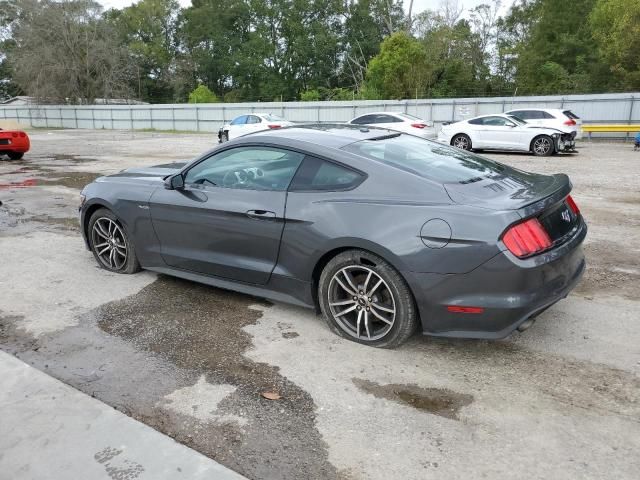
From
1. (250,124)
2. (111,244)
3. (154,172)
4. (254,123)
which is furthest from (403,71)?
(111,244)

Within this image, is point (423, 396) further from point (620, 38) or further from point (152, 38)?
point (152, 38)

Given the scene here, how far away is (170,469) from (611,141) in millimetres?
25148

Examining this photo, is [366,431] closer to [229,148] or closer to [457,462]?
[457,462]

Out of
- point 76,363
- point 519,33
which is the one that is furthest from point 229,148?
point 519,33

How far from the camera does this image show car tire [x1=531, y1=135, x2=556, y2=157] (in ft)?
55.6

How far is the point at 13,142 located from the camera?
1709cm

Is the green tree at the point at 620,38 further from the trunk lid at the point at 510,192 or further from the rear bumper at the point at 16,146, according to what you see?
the trunk lid at the point at 510,192

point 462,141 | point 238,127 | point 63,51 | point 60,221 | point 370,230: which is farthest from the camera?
point 63,51

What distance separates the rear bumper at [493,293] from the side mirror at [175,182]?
89.4 inches

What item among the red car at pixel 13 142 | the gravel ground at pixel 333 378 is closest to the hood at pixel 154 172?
the gravel ground at pixel 333 378

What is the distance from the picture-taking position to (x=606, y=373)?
3.50 metres

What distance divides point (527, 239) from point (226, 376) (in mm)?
2082

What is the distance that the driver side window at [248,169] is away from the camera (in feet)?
14.1

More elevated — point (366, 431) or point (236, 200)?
point (236, 200)
